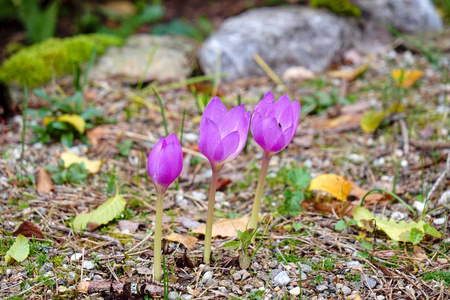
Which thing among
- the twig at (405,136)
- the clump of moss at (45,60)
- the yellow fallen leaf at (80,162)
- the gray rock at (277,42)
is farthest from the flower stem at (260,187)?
the gray rock at (277,42)

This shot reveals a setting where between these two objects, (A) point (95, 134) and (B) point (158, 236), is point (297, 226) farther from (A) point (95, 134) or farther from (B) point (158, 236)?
(A) point (95, 134)

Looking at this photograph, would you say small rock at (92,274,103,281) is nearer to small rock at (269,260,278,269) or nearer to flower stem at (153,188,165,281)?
flower stem at (153,188,165,281)

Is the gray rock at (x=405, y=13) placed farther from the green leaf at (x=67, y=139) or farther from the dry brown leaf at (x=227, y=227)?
the dry brown leaf at (x=227, y=227)

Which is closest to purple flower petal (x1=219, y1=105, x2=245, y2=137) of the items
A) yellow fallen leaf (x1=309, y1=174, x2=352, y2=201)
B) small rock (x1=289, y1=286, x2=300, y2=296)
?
small rock (x1=289, y1=286, x2=300, y2=296)

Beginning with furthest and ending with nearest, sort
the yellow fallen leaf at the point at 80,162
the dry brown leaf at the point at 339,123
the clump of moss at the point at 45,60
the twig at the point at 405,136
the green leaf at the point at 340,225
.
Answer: the clump of moss at the point at 45,60 < the dry brown leaf at the point at 339,123 < the twig at the point at 405,136 < the yellow fallen leaf at the point at 80,162 < the green leaf at the point at 340,225

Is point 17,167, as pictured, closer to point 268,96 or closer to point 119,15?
point 268,96

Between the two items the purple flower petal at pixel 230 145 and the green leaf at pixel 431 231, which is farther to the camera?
the green leaf at pixel 431 231

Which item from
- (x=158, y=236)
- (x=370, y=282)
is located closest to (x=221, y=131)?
(x=158, y=236)

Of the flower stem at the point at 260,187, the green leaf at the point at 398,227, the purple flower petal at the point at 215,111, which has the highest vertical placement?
the purple flower petal at the point at 215,111

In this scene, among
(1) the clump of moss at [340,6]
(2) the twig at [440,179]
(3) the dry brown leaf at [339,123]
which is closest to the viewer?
(2) the twig at [440,179]
